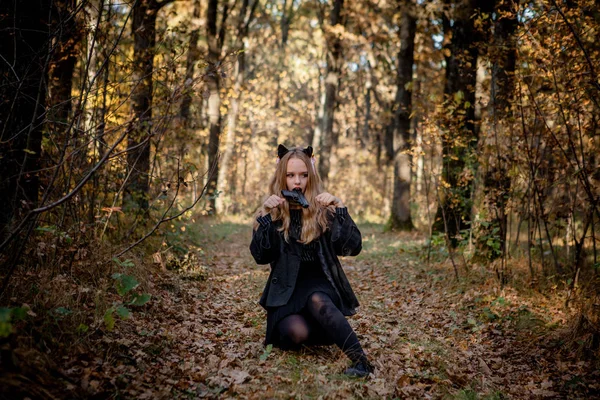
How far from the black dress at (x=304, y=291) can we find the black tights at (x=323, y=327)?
5 cm

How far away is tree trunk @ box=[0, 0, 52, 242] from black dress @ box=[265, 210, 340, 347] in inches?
92.3

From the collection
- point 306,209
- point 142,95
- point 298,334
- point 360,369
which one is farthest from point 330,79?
point 360,369

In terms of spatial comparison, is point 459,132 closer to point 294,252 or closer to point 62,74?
point 294,252

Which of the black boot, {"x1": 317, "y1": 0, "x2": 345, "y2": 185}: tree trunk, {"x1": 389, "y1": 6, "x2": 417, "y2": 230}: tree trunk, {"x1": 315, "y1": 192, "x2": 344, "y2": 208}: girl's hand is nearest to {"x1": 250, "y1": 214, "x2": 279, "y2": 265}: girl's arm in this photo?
{"x1": 315, "y1": 192, "x2": 344, "y2": 208}: girl's hand

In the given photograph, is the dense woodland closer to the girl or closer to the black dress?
the girl

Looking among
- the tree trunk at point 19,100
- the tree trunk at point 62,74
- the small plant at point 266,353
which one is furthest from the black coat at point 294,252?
the tree trunk at point 62,74

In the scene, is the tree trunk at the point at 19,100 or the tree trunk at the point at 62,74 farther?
the tree trunk at the point at 62,74

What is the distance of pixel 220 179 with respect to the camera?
1692cm

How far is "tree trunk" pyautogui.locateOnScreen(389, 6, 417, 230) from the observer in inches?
504

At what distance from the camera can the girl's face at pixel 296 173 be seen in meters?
4.12

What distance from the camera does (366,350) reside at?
4.31m

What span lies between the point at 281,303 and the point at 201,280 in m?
3.04

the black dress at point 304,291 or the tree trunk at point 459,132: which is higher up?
the tree trunk at point 459,132

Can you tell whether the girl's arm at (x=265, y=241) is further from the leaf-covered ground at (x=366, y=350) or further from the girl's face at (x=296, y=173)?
the leaf-covered ground at (x=366, y=350)
